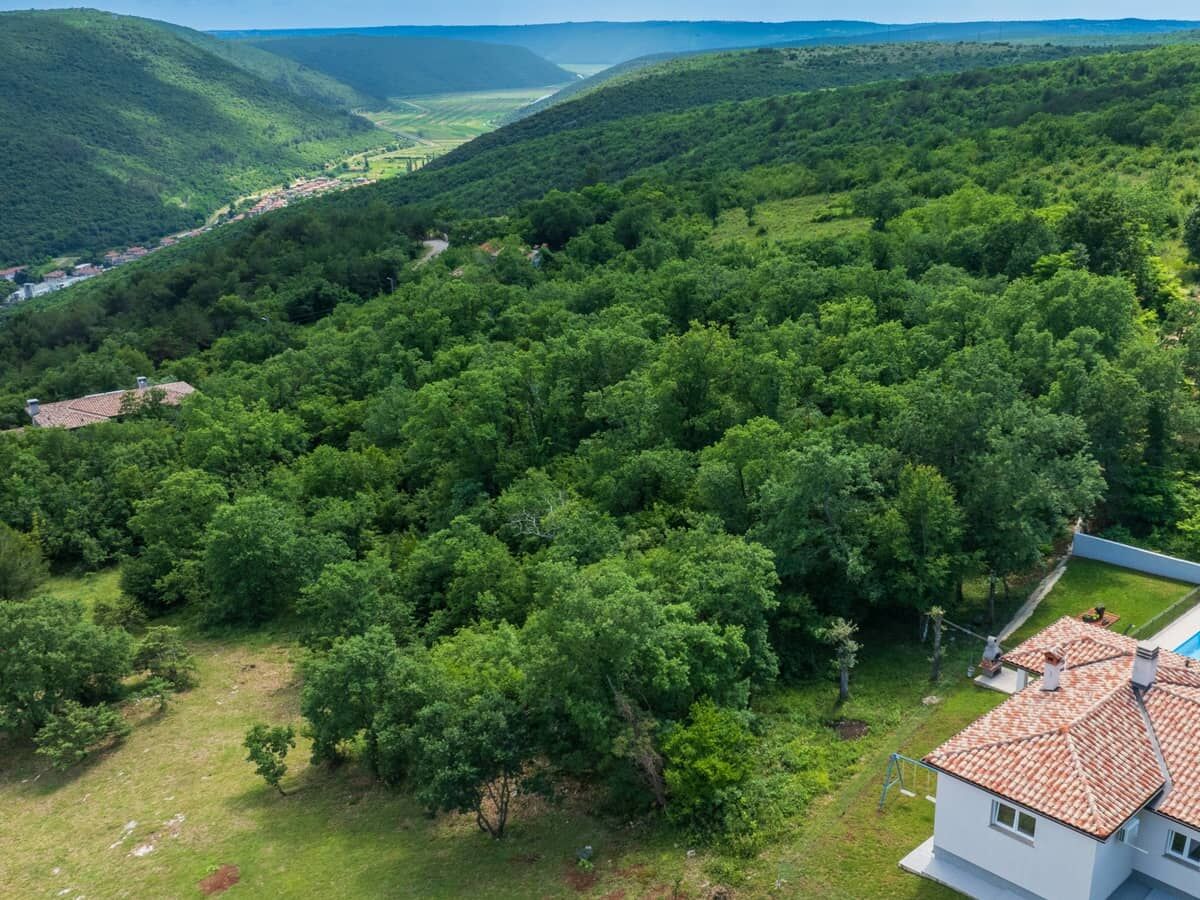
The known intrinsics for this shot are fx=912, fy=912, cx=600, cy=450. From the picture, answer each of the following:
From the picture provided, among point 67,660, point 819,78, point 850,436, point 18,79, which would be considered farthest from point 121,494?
point 18,79

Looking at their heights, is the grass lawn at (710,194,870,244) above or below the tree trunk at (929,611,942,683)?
above

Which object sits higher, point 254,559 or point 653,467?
point 653,467

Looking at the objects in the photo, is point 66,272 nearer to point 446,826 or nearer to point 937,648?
point 446,826

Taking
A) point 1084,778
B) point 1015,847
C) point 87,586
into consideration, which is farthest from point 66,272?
point 1084,778

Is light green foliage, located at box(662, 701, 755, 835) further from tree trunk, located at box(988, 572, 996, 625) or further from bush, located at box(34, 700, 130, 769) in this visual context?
bush, located at box(34, 700, 130, 769)

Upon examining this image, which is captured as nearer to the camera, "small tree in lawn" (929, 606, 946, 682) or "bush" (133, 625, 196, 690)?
"small tree in lawn" (929, 606, 946, 682)

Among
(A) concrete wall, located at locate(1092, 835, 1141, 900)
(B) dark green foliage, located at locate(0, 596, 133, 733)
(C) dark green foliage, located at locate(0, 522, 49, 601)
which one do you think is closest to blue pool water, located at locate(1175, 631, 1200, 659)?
(A) concrete wall, located at locate(1092, 835, 1141, 900)

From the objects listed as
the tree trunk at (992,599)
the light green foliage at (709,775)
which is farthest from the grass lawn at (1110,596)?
the light green foliage at (709,775)
